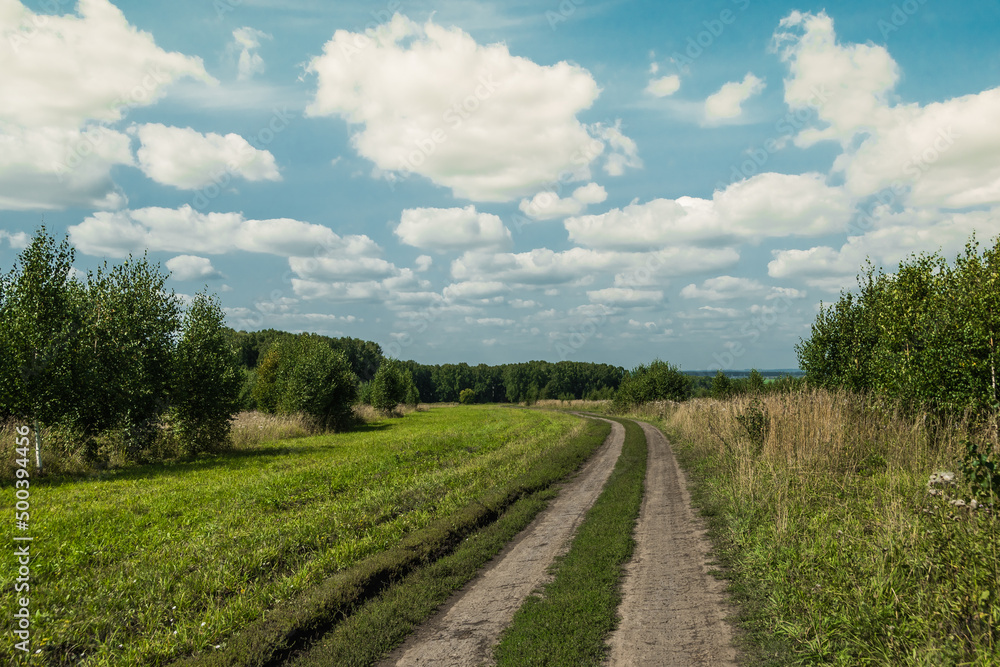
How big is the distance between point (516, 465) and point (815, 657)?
13.7 m

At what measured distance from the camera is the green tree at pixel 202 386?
2370 centimetres

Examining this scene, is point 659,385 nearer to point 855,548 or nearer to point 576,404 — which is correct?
point 576,404

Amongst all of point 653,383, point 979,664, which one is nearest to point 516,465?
point 979,664

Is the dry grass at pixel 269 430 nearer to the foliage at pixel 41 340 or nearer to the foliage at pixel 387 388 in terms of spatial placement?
the foliage at pixel 41 340

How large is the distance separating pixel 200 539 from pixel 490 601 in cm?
570

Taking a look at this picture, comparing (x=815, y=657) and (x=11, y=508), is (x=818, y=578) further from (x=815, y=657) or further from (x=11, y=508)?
(x=11, y=508)

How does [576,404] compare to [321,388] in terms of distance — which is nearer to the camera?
[321,388]

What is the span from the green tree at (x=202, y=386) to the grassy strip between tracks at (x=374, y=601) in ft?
60.0

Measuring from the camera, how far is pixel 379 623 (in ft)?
19.9

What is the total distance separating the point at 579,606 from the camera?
6.33 meters

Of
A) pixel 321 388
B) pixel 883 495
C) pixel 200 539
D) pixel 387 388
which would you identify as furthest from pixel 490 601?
pixel 387 388

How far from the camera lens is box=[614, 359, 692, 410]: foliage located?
60.5 meters

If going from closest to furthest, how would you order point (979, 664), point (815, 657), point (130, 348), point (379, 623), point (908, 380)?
point (979, 664) → point (815, 657) → point (379, 623) → point (908, 380) → point (130, 348)

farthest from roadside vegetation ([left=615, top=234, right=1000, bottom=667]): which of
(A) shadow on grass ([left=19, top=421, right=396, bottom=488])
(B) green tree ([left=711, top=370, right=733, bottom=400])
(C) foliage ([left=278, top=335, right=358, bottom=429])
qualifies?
(B) green tree ([left=711, top=370, right=733, bottom=400])
